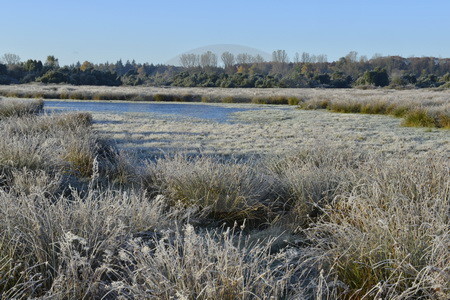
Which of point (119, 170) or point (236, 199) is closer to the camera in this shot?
point (236, 199)

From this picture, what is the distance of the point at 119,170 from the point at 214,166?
57.4 inches

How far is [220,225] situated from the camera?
395 cm

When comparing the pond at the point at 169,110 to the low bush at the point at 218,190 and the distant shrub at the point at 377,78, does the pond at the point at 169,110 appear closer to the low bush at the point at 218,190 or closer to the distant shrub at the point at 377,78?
the low bush at the point at 218,190

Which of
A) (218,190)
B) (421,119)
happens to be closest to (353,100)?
(421,119)

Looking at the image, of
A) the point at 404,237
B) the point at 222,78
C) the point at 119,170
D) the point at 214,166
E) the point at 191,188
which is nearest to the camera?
the point at 404,237

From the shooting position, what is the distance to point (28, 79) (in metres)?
50.8

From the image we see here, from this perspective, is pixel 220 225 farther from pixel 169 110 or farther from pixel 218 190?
pixel 169 110

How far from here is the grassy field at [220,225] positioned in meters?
2.07

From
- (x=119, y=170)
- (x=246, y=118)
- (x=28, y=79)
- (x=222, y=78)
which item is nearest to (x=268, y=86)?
(x=222, y=78)

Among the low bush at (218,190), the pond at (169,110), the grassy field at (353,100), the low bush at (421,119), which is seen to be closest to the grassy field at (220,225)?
the low bush at (218,190)

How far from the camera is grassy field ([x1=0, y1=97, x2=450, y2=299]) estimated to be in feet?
6.79

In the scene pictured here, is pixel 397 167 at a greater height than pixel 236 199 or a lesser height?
greater

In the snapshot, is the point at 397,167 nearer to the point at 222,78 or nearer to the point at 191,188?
the point at 191,188

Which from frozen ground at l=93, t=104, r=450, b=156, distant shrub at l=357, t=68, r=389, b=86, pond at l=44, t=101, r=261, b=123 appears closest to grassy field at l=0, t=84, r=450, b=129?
frozen ground at l=93, t=104, r=450, b=156
